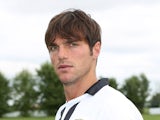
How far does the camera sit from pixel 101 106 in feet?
10.3

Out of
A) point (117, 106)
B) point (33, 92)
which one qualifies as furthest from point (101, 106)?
point (33, 92)

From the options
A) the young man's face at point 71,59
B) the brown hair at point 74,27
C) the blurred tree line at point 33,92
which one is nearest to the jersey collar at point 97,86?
the young man's face at point 71,59

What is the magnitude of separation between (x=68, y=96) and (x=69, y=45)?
0.44 m

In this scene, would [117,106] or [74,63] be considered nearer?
[117,106]

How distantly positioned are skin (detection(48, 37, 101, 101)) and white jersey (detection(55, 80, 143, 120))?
0.34ft

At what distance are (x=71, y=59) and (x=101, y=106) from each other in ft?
1.54

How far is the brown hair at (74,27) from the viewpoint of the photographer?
3447 millimetres

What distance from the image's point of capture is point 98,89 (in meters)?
3.33

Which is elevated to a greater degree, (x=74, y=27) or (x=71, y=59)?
(x=74, y=27)

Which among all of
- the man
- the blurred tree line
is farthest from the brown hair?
the blurred tree line

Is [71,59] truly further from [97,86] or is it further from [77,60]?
[97,86]

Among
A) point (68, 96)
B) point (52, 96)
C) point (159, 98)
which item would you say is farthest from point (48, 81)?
point (68, 96)

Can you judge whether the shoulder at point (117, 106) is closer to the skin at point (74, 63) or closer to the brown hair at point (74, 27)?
the skin at point (74, 63)

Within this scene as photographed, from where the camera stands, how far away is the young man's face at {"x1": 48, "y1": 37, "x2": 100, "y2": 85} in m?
3.42
